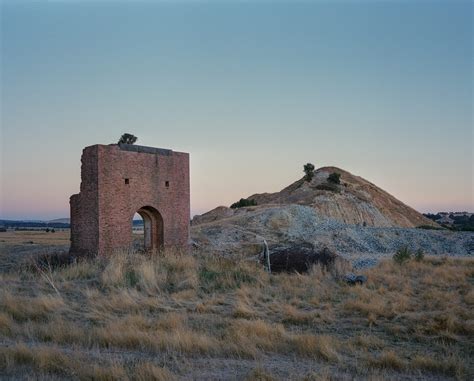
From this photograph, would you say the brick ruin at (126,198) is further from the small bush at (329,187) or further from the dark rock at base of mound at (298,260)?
the small bush at (329,187)

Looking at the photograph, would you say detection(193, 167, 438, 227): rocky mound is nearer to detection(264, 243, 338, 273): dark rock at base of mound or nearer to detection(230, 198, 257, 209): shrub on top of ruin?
detection(230, 198, 257, 209): shrub on top of ruin

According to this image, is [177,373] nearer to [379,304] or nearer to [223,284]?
[379,304]

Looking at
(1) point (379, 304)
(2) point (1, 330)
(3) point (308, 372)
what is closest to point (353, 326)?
(1) point (379, 304)

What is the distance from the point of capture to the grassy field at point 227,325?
5676mm

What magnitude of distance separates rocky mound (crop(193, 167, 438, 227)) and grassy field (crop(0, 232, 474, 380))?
86.9 feet

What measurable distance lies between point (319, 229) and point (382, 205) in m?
24.7

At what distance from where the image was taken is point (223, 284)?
472 inches

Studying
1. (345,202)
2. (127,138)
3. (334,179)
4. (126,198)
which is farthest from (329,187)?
(126,198)

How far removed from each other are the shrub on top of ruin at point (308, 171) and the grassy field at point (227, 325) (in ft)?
137

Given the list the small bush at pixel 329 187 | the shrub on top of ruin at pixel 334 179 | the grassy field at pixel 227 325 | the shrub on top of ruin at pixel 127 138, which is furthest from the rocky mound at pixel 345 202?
the grassy field at pixel 227 325

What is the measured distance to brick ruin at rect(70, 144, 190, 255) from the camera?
1560 cm

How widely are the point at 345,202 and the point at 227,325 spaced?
129 ft

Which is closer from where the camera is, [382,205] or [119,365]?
[119,365]

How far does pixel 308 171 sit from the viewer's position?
56.0 metres
